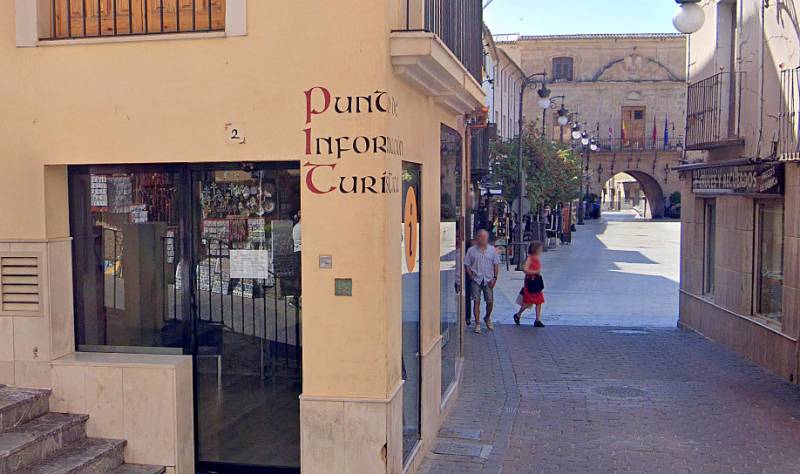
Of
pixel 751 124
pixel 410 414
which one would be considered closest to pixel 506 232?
pixel 751 124

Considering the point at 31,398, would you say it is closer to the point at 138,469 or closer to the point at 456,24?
the point at 138,469

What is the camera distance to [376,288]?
560 centimetres

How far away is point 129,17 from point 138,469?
10.6ft

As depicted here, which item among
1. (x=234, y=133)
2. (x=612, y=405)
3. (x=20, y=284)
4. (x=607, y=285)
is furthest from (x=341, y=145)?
(x=607, y=285)

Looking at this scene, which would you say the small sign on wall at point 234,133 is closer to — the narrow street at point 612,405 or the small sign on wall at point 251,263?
the small sign on wall at point 251,263

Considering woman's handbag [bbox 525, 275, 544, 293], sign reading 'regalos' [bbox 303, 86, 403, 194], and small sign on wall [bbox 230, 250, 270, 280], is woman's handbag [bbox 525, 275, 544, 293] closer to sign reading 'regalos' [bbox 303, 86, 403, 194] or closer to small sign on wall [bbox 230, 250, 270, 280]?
small sign on wall [bbox 230, 250, 270, 280]

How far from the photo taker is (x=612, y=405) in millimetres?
9445

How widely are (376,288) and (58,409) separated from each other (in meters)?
2.49

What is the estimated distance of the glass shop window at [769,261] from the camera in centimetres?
1168

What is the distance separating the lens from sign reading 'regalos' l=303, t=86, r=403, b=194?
5.57 m

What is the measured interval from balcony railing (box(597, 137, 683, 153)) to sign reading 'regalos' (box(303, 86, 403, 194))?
6051 cm

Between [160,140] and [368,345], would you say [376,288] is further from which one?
[160,140]

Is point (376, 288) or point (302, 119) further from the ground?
point (302, 119)

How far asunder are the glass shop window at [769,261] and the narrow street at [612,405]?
0.87 meters
